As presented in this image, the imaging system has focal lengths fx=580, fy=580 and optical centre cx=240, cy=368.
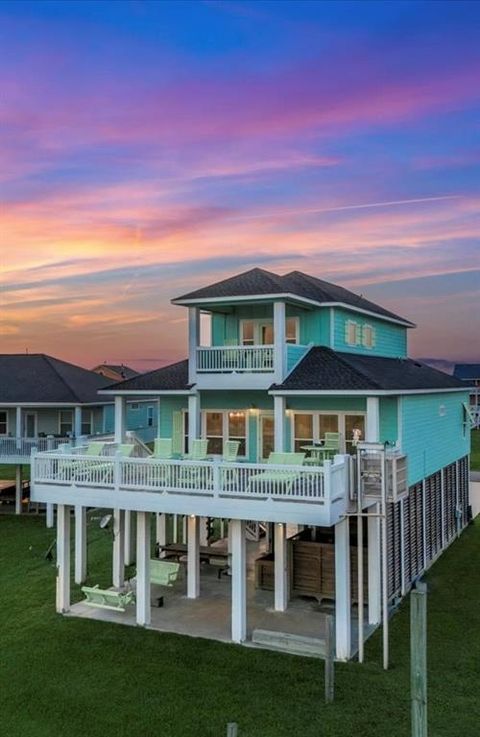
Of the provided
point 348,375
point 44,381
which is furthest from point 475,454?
point 348,375

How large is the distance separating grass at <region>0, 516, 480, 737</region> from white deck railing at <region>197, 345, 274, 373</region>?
6945mm

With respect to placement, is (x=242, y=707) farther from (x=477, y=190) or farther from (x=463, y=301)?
(x=463, y=301)

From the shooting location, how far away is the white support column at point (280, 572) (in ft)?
47.5

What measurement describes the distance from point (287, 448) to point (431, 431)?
513 cm

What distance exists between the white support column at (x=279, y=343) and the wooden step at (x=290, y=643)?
20.3 feet

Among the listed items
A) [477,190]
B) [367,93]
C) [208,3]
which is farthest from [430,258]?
[208,3]

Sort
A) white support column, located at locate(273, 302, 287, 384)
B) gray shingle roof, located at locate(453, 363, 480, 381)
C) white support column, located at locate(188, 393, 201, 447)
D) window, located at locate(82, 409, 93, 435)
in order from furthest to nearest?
1. gray shingle roof, located at locate(453, 363, 480, 381)
2. window, located at locate(82, 409, 93, 435)
3. white support column, located at locate(188, 393, 201, 447)
4. white support column, located at locate(273, 302, 287, 384)

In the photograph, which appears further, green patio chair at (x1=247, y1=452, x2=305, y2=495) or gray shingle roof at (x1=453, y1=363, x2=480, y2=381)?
gray shingle roof at (x1=453, y1=363, x2=480, y2=381)

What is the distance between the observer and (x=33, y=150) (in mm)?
20641

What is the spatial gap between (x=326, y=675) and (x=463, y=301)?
2688 centimetres

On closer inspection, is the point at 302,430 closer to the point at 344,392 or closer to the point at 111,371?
the point at 344,392

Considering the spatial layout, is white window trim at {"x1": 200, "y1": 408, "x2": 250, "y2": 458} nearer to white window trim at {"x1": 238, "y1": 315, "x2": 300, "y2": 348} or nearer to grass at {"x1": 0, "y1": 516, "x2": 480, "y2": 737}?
white window trim at {"x1": 238, "y1": 315, "x2": 300, "y2": 348}

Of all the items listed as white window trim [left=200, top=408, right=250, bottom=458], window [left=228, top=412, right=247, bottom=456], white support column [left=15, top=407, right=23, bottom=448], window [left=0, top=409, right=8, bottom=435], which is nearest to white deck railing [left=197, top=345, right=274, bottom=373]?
white window trim [left=200, top=408, right=250, bottom=458]

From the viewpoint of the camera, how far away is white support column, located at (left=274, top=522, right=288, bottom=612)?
47.5ft
